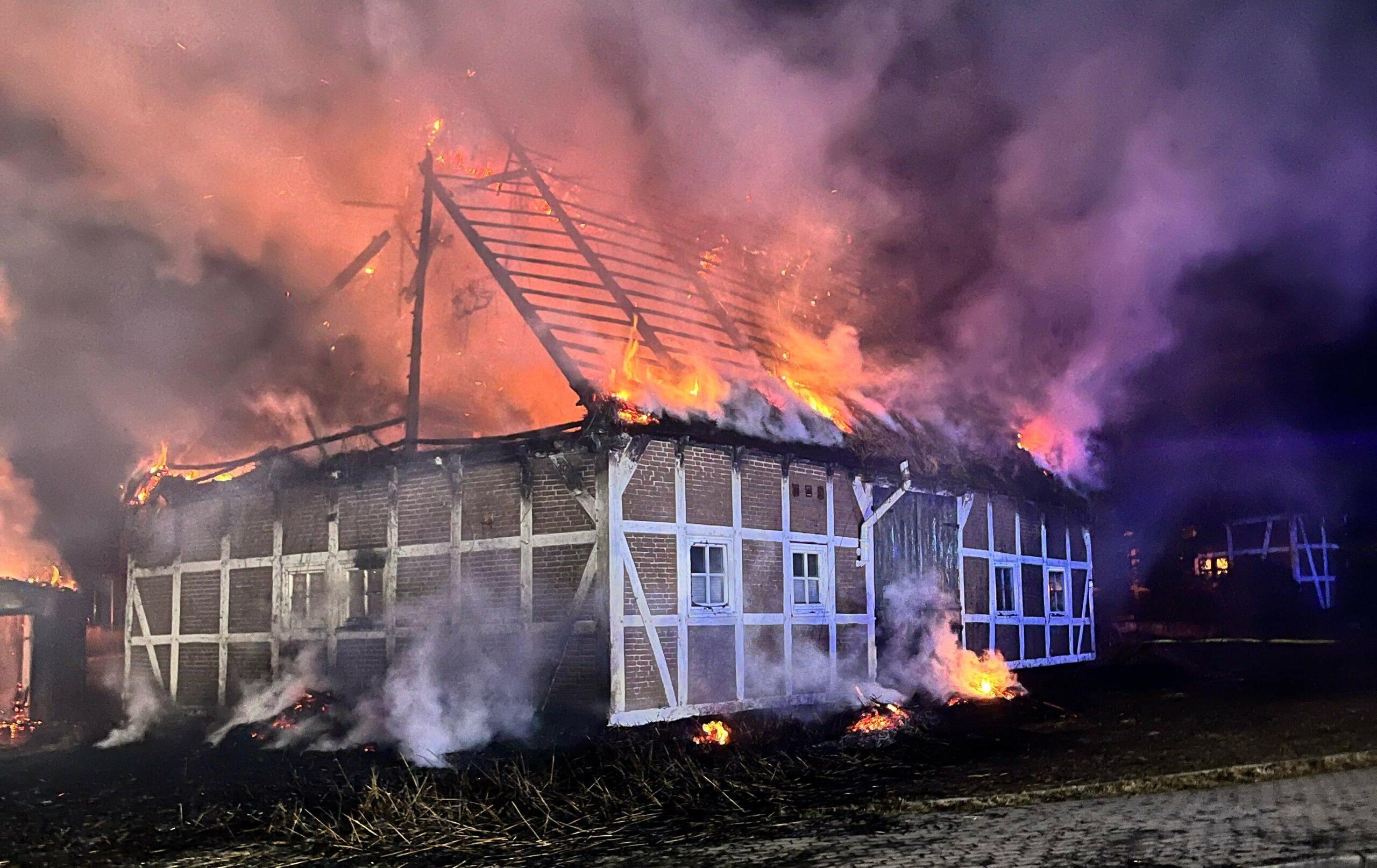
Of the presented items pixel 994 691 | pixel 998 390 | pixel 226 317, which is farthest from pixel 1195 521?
pixel 226 317

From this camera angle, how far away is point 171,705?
14.6 metres

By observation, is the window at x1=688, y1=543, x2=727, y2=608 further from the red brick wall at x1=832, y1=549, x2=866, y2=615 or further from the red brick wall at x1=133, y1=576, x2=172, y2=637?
the red brick wall at x1=133, y1=576, x2=172, y2=637

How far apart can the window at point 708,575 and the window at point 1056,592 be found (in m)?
8.18

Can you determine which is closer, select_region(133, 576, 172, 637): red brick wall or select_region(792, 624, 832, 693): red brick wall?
select_region(792, 624, 832, 693): red brick wall

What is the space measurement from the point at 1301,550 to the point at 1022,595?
7.37 m

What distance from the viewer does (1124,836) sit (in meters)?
5.90

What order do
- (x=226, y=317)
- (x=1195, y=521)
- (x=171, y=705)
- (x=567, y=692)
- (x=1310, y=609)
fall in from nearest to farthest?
(x=567, y=692), (x=171, y=705), (x=226, y=317), (x=1310, y=609), (x=1195, y=521)

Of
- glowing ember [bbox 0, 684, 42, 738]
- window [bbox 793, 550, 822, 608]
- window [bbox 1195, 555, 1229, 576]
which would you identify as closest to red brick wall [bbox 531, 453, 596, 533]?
window [bbox 793, 550, 822, 608]

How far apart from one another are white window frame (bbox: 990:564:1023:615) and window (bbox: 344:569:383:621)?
9185 mm

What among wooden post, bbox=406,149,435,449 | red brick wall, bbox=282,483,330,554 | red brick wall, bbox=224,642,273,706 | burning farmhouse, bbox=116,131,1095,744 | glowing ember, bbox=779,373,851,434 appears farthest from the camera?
red brick wall, bbox=224,642,273,706

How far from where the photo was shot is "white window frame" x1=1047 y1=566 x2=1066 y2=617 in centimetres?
1752

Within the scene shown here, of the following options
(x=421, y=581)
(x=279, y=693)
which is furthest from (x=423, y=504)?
(x=279, y=693)

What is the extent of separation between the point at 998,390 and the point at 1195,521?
22.1 ft

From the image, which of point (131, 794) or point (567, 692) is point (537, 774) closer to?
point (567, 692)
